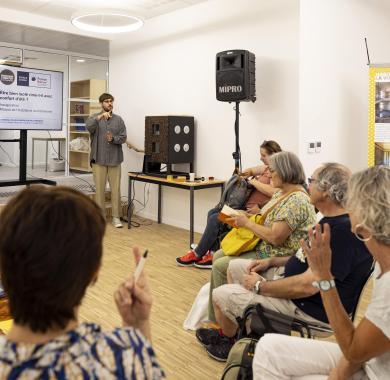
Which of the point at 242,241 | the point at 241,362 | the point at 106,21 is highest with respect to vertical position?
the point at 106,21

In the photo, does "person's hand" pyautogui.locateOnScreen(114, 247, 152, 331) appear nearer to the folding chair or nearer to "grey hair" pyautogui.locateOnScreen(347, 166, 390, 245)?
"grey hair" pyautogui.locateOnScreen(347, 166, 390, 245)

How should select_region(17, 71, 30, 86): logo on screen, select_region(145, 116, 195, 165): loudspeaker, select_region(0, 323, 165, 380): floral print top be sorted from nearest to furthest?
select_region(0, 323, 165, 380): floral print top < select_region(17, 71, 30, 86): logo on screen < select_region(145, 116, 195, 165): loudspeaker

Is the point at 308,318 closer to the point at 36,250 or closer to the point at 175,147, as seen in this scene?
the point at 36,250

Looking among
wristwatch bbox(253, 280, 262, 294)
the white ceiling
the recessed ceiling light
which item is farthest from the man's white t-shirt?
the white ceiling

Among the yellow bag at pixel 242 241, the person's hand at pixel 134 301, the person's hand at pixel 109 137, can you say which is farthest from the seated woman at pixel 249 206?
the person's hand at pixel 134 301

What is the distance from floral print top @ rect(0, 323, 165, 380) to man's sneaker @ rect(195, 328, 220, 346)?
199cm

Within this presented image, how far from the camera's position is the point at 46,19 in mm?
6473

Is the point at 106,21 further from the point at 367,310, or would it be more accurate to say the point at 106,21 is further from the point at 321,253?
the point at 367,310

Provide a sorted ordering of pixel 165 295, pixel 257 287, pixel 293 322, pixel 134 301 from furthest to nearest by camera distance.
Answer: pixel 165 295 < pixel 257 287 < pixel 293 322 < pixel 134 301

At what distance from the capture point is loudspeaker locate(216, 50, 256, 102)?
484cm

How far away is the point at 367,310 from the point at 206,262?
10.7ft

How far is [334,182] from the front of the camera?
206 cm

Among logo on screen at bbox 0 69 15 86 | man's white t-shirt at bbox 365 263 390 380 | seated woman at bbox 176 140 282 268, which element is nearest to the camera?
man's white t-shirt at bbox 365 263 390 380

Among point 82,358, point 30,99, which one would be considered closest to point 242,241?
point 82,358
